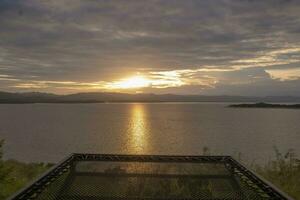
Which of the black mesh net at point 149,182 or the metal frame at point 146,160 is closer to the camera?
the metal frame at point 146,160

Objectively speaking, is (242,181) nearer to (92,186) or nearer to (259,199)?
(259,199)

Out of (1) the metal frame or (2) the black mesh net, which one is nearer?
(1) the metal frame

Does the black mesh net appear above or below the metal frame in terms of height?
below

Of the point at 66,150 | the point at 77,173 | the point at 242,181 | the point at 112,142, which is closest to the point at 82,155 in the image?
the point at 77,173

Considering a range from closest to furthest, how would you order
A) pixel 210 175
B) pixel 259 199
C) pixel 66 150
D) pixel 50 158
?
1. pixel 259 199
2. pixel 210 175
3. pixel 50 158
4. pixel 66 150

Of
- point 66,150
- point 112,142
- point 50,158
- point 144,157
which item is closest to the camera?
point 144,157

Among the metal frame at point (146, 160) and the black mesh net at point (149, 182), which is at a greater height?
the metal frame at point (146, 160)

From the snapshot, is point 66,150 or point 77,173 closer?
point 77,173

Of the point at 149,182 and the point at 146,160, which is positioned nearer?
the point at 149,182
